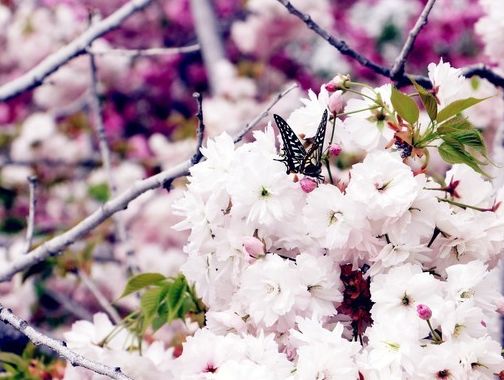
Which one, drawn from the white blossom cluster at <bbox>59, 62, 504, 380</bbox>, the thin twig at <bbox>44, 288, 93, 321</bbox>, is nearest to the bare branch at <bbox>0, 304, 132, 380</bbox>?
the white blossom cluster at <bbox>59, 62, 504, 380</bbox>

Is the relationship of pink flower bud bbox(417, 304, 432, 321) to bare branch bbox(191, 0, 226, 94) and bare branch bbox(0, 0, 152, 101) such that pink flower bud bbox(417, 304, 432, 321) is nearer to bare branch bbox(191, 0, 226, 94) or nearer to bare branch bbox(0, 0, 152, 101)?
bare branch bbox(0, 0, 152, 101)

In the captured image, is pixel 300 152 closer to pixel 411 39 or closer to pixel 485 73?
pixel 411 39

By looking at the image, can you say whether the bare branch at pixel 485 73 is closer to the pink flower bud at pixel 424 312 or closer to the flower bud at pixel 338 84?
the flower bud at pixel 338 84

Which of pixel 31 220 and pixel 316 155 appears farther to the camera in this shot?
pixel 31 220

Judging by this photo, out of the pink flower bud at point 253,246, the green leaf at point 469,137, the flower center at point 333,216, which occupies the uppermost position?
the green leaf at point 469,137

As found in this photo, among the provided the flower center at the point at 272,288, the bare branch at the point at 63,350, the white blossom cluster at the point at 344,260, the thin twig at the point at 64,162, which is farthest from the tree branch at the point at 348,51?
the thin twig at the point at 64,162

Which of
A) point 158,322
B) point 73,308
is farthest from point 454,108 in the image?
point 73,308
